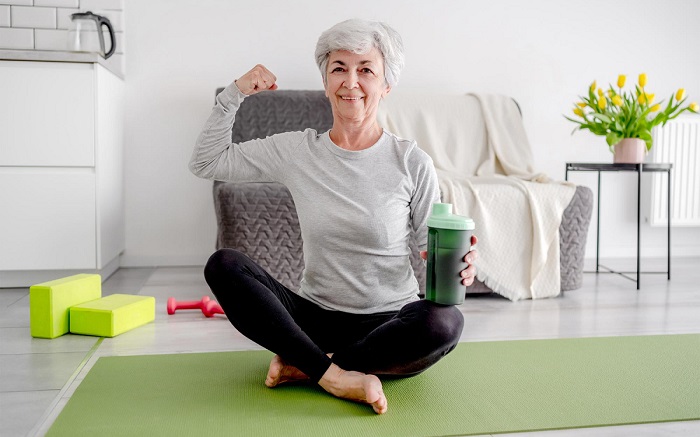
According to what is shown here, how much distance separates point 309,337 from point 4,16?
2.38 meters

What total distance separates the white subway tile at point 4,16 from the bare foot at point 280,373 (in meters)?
2.33

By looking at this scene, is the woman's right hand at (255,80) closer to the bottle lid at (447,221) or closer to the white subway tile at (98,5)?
the bottle lid at (447,221)

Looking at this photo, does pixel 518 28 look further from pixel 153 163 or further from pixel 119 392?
pixel 119 392

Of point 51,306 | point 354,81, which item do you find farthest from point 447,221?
point 51,306

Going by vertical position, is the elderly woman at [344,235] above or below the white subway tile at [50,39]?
below

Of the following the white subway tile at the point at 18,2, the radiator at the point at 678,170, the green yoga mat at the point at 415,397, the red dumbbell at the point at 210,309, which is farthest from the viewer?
the radiator at the point at 678,170

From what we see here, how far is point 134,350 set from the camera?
6.14 ft

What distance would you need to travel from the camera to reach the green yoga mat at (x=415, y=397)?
A: 1.33 metres

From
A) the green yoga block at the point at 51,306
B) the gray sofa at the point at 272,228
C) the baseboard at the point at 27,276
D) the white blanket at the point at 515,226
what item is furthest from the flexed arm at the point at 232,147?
the baseboard at the point at 27,276

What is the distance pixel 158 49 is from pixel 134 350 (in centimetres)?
177

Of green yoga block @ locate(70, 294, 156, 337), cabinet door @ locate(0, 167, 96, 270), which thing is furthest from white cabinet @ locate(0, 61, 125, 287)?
green yoga block @ locate(70, 294, 156, 337)

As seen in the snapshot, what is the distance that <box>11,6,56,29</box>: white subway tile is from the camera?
10.1ft

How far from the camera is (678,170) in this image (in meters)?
3.61

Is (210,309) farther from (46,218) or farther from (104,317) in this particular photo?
(46,218)
